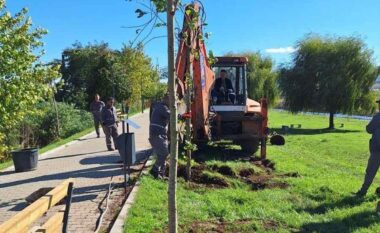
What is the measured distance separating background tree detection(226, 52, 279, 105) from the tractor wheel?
36.5 meters

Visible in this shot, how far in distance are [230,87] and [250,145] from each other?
1885mm

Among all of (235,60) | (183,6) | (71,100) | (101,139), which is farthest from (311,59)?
(183,6)

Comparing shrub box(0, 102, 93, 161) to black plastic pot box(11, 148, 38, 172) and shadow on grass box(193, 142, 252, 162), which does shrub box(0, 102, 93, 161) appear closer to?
shadow on grass box(193, 142, 252, 162)

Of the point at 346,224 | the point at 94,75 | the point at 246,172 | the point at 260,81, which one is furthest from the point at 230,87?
the point at 260,81

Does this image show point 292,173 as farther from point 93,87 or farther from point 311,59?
point 93,87

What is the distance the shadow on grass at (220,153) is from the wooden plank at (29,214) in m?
8.92

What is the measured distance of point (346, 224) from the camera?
7.74 metres

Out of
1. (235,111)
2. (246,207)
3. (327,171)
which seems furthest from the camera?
(235,111)

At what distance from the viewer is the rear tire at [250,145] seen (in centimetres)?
1573

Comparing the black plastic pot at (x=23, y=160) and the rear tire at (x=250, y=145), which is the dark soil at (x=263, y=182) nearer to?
the rear tire at (x=250, y=145)

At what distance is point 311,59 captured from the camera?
3819 centimetres

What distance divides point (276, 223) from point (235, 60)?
871 cm

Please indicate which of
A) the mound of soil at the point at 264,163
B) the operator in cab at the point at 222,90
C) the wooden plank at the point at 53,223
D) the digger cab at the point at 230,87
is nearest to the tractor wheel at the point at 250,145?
the mound of soil at the point at 264,163

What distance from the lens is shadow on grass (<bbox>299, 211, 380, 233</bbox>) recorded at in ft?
24.5
